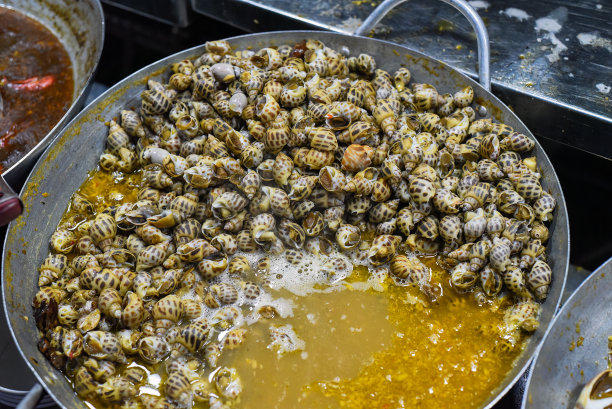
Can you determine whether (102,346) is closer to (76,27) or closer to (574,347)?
(574,347)

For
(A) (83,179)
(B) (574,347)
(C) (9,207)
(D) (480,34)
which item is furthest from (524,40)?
(C) (9,207)

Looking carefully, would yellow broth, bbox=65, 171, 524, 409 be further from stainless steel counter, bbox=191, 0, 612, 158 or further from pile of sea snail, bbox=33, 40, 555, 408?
stainless steel counter, bbox=191, 0, 612, 158

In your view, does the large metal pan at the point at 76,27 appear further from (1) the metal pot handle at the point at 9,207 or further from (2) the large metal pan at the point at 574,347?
(2) the large metal pan at the point at 574,347

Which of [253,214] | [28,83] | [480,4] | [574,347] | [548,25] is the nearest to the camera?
[574,347]

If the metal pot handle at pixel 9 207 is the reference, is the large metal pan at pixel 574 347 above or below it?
below

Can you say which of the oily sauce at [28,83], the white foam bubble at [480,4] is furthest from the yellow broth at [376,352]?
the white foam bubble at [480,4]

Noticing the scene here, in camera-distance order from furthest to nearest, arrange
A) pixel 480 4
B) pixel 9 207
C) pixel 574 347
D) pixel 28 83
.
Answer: pixel 480 4 < pixel 28 83 < pixel 574 347 < pixel 9 207
